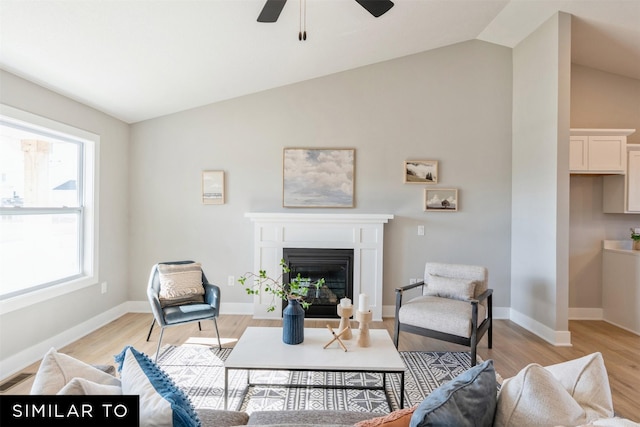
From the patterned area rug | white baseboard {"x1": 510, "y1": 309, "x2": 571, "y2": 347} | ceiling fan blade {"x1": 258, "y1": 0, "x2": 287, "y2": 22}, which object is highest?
ceiling fan blade {"x1": 258, "y1": 0, "x2": 287, "y2": 22}

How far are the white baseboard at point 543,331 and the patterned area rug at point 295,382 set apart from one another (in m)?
1.03

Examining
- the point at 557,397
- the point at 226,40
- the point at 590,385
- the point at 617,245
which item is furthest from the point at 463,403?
the point at 617,245

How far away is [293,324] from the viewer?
2387 mm

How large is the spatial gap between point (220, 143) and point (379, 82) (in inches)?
86.3

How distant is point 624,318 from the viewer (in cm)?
389

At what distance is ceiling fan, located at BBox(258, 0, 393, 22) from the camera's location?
7.09ft

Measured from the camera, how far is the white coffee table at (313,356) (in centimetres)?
206

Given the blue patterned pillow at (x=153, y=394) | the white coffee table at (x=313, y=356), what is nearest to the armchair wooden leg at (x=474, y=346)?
the white coffee table at (x=313, y=356)

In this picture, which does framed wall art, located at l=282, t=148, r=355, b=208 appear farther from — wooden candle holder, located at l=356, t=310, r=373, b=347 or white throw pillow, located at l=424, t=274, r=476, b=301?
wooden candle holder, located at l=356, t=310, r=373, b=347

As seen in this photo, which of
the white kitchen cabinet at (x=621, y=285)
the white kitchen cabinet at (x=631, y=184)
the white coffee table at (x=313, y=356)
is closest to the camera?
the white coffee table at (x=313, y=356)

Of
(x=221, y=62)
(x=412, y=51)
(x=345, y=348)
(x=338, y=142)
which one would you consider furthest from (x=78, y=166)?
(x=412, y=51)

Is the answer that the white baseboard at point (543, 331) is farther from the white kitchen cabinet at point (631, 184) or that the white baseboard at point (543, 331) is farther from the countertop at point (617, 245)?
the white kitchen cabinet at point (631, 184)

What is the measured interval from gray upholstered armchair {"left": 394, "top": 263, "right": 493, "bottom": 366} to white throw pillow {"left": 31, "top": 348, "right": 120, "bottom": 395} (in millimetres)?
2560

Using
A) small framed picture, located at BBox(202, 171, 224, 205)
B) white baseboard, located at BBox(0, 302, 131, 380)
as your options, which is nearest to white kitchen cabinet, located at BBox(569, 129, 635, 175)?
small framed picture, located at BBox(202, 171, 224, 205)
